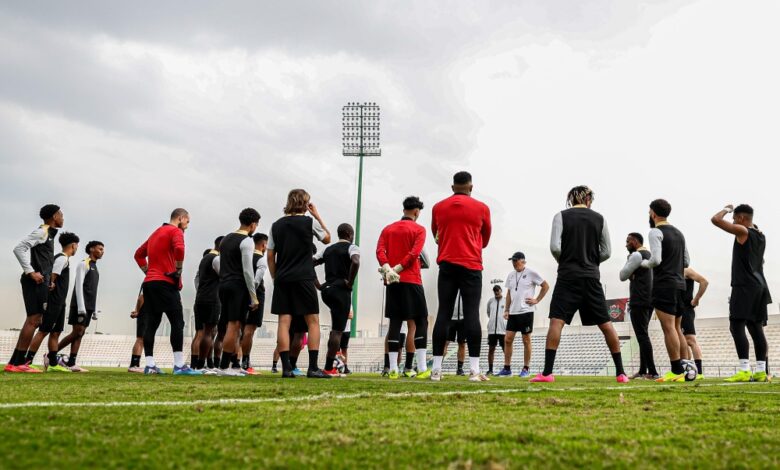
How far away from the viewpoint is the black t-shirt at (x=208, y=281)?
9.50m

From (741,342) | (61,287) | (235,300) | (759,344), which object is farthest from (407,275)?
(61,287)

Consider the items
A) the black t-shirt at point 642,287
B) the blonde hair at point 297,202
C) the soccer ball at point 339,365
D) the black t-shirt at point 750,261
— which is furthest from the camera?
the soccer ball at point 339,365

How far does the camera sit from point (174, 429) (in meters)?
2.58

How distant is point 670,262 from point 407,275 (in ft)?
10.9

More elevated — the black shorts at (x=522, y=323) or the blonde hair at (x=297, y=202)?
the blonde hair at (x=297, y=202)

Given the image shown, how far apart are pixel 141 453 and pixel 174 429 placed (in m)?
0.53

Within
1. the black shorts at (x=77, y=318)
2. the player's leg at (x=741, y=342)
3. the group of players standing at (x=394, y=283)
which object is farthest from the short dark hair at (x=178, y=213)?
the player's leg at (x=741, y=342)

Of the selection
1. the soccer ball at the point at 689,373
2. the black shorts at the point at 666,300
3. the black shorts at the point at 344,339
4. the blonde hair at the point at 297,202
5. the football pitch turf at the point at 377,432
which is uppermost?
the blonde hair at the point at 297,202

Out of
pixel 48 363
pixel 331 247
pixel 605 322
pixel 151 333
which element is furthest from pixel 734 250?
pixel 48 363

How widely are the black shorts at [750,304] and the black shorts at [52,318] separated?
30.5 ft

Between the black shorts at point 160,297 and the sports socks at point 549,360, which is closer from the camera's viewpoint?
the sports socks at point 549,360

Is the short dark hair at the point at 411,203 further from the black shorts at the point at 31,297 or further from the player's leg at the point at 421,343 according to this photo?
the black shorts at the point at 31,297

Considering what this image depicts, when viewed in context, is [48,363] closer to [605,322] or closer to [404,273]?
[404,273]

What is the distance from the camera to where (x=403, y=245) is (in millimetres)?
8500
